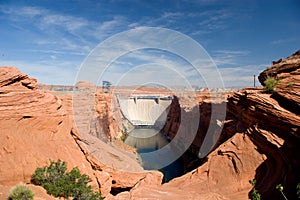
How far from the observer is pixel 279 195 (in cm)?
854

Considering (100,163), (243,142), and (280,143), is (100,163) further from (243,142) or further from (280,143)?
(280,143)

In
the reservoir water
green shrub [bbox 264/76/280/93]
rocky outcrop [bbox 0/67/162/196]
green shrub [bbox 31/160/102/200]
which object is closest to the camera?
green shrub [bbox 31/160/102/200]

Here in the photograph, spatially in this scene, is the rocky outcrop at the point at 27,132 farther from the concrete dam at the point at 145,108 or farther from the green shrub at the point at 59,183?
the concrete dam at the point at 145,108

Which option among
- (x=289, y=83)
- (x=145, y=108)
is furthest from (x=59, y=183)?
(x=145, y=108)

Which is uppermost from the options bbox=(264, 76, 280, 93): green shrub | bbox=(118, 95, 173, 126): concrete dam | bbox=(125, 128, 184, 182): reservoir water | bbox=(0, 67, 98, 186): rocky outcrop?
bbox=(264, 76, 280, 93): green shrub

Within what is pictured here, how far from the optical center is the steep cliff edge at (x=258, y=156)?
8.92 meters

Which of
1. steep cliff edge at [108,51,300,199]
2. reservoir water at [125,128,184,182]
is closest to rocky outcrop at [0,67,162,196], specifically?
steep cliff edge at [108,51,300,199]

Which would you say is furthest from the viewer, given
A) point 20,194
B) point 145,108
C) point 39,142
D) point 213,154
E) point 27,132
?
point 145,108

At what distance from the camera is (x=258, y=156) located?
408 inches

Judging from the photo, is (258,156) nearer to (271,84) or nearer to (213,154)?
(213,154)

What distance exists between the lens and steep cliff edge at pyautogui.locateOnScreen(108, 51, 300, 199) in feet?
29.3

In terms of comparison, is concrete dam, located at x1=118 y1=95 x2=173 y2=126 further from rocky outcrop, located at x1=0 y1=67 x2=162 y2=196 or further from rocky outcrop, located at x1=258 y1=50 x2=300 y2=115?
rocky outcrop, located at x1=258 y1=50 x2=300 y2=115

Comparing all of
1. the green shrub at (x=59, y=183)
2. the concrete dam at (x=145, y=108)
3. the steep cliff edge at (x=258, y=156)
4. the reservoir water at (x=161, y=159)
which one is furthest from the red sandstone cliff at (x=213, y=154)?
the concrete dam at (x=145, y=108)

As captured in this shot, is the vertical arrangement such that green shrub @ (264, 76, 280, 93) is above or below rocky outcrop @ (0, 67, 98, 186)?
above
